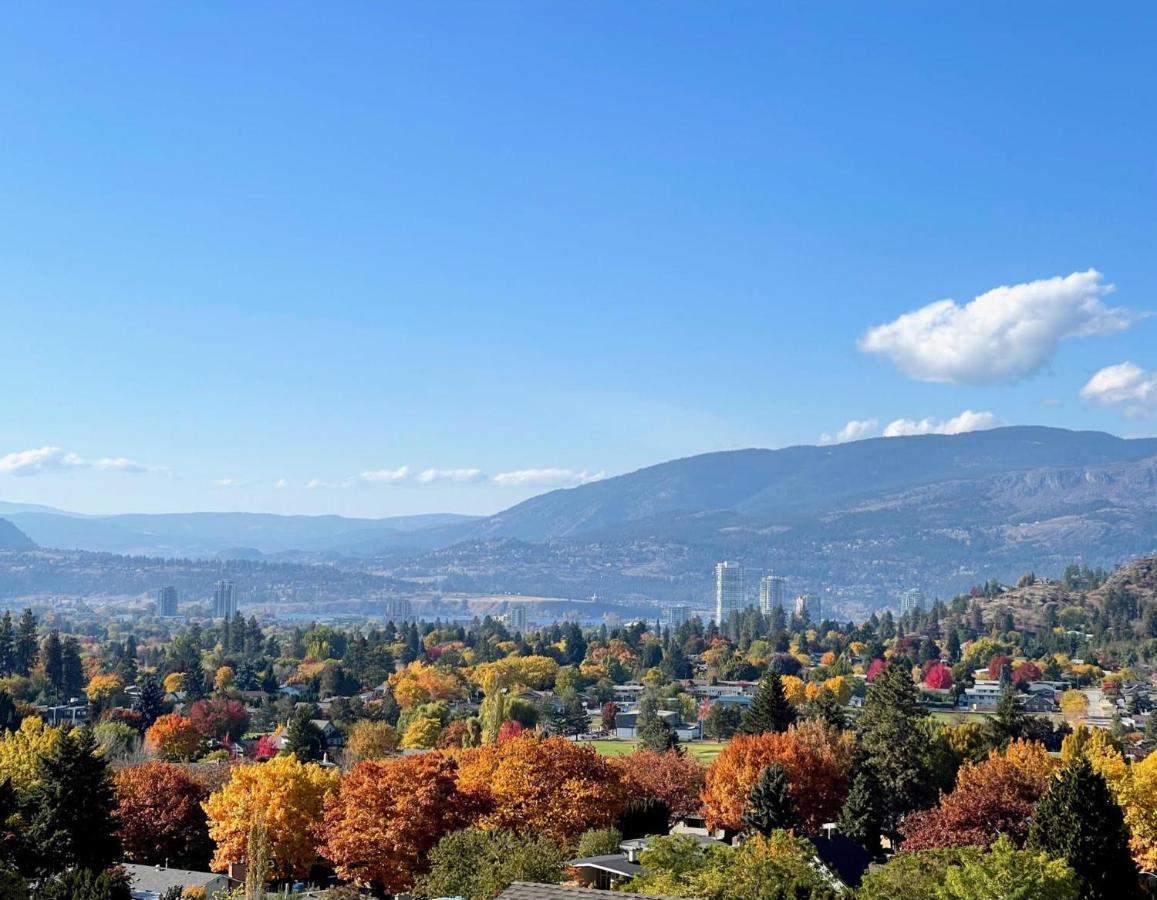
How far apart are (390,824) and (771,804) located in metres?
13.1

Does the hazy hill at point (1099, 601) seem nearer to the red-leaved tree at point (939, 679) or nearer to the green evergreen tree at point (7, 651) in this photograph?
the red-leaved tree at point (939, 679)

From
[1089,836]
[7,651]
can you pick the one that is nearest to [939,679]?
[7,651]

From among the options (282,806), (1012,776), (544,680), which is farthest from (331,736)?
(1012,776)

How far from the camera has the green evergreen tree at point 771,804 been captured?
4500cm

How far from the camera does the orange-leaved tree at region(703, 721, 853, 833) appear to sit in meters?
49.8

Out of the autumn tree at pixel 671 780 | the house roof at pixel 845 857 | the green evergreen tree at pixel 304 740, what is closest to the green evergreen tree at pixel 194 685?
the green evergreen tree at pixel 304 740

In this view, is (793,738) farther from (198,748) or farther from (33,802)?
(198,748)

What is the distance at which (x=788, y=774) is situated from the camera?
5025 centimetres

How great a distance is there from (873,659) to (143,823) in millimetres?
109269

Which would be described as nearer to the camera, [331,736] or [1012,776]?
[1012,776]

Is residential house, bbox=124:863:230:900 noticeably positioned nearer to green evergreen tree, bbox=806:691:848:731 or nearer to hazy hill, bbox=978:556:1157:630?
green evergreen tree, bbox=806:691:848:731

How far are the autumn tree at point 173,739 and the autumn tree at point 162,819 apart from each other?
2953 cm

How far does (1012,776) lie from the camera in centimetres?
4547

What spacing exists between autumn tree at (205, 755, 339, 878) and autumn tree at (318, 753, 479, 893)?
4.74 ft
